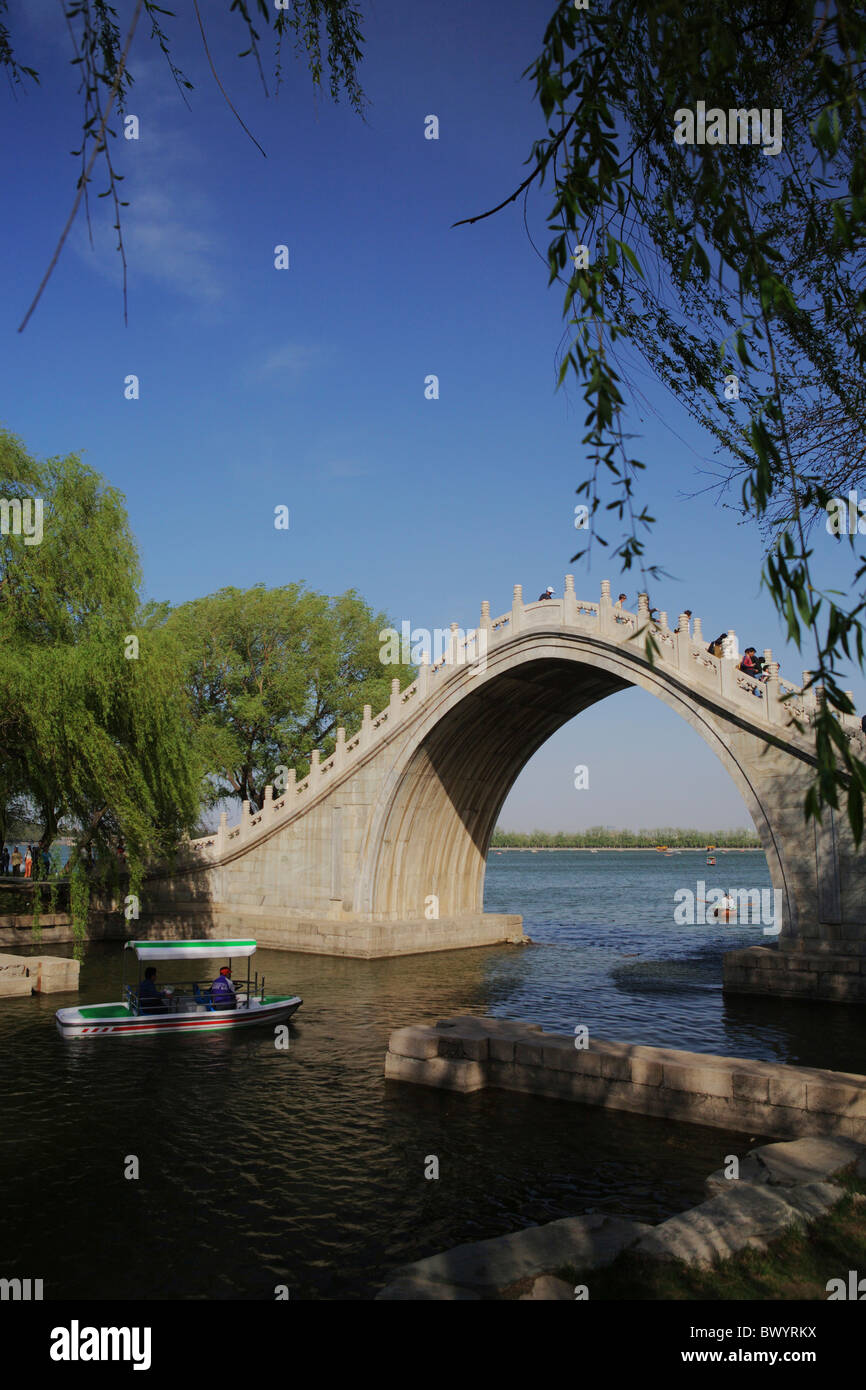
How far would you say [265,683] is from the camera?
144ft

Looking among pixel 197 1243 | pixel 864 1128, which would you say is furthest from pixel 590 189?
pixel 864 1128

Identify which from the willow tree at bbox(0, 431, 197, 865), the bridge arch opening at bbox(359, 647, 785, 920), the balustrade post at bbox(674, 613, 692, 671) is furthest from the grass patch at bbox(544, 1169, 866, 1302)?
the bridge arch opening at bbox(359, 647, 785, 920)

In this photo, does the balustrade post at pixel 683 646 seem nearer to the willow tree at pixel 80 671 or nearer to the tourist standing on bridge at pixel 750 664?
the tourist standing on bridge at pixel 750 664

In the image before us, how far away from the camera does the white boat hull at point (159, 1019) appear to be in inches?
656

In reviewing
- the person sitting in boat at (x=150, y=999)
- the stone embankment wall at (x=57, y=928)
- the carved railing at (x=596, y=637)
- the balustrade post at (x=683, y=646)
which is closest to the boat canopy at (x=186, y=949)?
the person sitting in boat at (x=150, y=999)

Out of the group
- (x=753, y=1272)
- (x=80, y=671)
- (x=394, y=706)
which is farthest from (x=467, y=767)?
(x=753, y=1272)

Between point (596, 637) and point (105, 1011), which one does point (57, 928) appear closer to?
point (105, 1011)

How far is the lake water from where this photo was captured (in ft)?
27.2

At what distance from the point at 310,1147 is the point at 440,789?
69.3 feet

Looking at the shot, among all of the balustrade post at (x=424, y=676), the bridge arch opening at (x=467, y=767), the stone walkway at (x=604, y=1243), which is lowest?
the stone walkway at (x=604, y=1243)

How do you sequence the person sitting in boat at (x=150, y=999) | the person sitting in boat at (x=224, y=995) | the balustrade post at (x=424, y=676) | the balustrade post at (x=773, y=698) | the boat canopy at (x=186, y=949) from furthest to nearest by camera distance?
1. the balustrade post at (x=424, y=676)
2. the balustrade post at (x=773, y=698)
3. the boat canopy at (x=186, y=949)
4. the person sitting in boat at (x=224, y=995)
5. the person sitting in boat at (x=150, y=999)

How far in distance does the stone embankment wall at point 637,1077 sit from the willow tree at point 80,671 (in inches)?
444

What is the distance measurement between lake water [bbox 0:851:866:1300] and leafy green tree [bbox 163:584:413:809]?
22.1 meters

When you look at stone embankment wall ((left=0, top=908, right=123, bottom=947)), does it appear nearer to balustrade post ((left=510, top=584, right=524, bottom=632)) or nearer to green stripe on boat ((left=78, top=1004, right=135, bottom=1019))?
green stripe on boat ((left=78, top=1004, right=135, bottom=1019))
